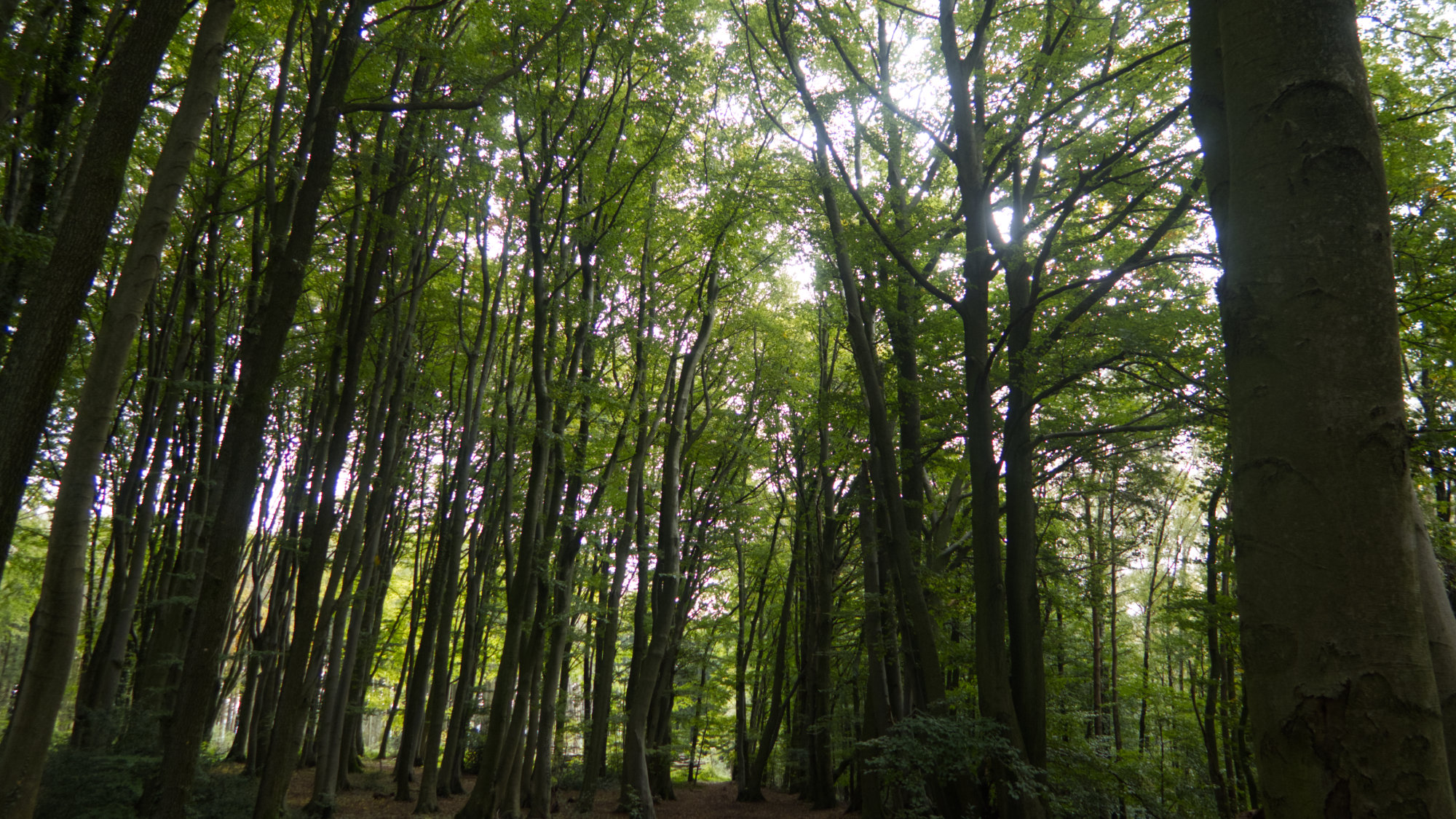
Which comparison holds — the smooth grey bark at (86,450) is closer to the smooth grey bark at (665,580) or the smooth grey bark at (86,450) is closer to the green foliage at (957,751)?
the green foliage at (957,751)

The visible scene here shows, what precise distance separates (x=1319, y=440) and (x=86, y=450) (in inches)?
200

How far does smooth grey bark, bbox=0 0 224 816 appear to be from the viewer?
3.40 meters

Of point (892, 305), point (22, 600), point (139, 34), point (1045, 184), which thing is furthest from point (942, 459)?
point (22, 600)

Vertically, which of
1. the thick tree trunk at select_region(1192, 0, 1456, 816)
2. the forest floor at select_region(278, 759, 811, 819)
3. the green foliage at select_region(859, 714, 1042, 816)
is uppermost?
the thick tree trunk at select_region(1192, 0, 1456, 816)

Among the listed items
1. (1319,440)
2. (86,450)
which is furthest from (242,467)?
(1319,440)

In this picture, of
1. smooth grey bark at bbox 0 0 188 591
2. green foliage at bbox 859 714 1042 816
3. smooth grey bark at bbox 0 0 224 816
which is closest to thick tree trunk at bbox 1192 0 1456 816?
green foliage at bbox 859 714 1042 816

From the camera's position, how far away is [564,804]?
14.6 metres

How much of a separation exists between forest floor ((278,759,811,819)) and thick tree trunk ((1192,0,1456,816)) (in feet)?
34.7

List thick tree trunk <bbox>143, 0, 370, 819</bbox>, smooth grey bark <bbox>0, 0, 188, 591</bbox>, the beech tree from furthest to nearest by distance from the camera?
1. thick tree trunk <bbox>143, 0, 370, 819</bbox>
2. smooth grey bark <bbox>0, 0, 188, 591</bbox>
3. the beech tree

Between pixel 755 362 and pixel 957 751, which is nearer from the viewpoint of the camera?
pixel 957 751

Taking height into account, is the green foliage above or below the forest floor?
above

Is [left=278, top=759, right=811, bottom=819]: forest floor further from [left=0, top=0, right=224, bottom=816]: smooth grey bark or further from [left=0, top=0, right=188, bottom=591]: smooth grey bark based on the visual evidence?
[left=0, top=0, right=188, bottom=591]: smooth grey bark

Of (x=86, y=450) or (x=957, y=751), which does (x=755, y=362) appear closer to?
(x=957, y=751)

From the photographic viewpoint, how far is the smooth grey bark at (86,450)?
340 cm
